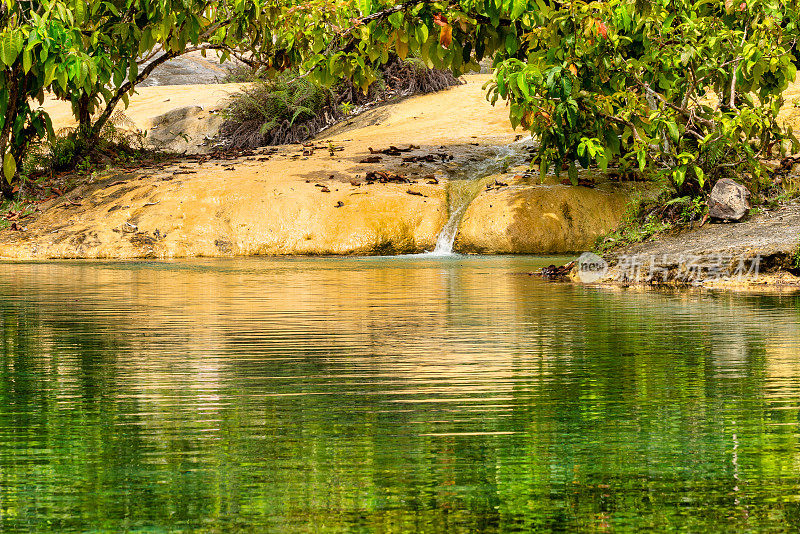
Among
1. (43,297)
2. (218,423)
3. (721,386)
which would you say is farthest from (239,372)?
(43,297)

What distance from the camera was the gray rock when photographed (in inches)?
447

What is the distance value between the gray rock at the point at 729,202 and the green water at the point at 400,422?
16.3ft

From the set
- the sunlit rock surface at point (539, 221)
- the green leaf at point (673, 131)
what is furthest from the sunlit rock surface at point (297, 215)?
the green leaf at point (673, 131)

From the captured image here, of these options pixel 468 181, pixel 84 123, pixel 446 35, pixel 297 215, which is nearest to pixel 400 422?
pixel 446 35

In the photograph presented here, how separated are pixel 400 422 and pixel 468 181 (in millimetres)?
15265

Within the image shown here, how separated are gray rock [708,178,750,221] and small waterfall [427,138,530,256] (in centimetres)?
541

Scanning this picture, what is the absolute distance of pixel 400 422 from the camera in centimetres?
307

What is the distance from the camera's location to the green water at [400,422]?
219 centimetres

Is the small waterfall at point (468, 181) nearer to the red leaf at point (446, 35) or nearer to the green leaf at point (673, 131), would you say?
the green leaf at point (673, 131)

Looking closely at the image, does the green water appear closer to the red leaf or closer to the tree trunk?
the red leaf

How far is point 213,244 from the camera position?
16.5 meters

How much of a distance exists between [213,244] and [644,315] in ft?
34.9

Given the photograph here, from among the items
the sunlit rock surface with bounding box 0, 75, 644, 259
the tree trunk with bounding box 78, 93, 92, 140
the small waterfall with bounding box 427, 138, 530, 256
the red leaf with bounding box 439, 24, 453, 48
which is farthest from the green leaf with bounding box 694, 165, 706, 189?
the tree trunk with bounding box 78, 93, 92, 140

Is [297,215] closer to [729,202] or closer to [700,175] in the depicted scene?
[700,175]
